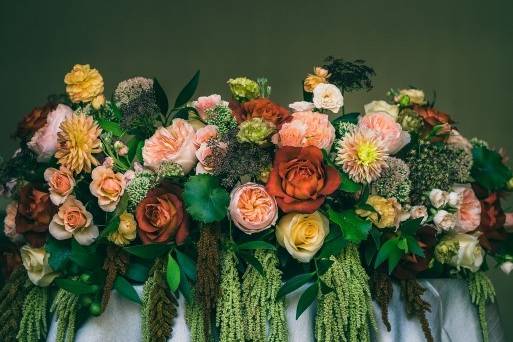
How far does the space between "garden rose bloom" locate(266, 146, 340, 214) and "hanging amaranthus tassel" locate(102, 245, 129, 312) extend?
299 mm

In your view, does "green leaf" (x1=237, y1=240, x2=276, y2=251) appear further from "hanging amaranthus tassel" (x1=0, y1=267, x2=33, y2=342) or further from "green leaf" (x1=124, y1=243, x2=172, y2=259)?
"hanging amaranthus tassel" (x1=0, y1=267, x2=33, y2=342)

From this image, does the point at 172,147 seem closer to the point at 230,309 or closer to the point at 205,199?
the point at 205,199

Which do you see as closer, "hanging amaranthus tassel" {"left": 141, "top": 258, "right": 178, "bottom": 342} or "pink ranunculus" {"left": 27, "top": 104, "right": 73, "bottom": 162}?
"hanging amaranthus tassel" {"left": 141, "top": 258, "right": 178, "bottom": 342}

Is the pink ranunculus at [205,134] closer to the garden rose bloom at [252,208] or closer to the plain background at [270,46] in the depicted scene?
the garden rose bloom at [252,208]

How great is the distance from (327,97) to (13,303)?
2.41ft

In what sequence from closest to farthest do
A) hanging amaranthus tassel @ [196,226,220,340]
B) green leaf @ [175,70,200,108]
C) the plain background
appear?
hanging amaranthus tassel @ [196,226,220,340]
green leaf @ [175,70,200,108]
the plain background

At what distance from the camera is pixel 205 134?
4.64ft

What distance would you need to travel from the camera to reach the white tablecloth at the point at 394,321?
1.38 metres

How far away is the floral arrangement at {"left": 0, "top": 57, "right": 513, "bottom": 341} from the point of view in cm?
134

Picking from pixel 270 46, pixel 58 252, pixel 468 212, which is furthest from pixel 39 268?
pixel 270 46

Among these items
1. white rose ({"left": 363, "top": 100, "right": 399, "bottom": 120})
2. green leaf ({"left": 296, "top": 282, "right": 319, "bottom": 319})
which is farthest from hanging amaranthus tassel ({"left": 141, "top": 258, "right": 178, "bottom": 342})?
white rose ({"left": 363, "top": 100, "right": 399, "bottom": 120})

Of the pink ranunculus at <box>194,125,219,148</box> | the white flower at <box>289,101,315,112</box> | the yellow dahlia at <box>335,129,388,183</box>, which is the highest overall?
the white flower at <box>289,101,315,112</box>

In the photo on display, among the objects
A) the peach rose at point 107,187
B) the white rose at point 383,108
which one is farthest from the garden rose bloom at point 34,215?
the white rose at point 383,108

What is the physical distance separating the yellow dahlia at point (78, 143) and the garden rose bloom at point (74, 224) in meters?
0.07
